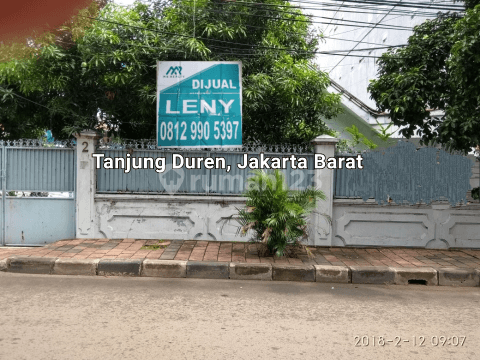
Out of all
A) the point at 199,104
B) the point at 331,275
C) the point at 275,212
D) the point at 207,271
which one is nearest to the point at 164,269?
the point at 207,271

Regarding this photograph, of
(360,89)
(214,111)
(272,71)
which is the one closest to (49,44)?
(214,111)

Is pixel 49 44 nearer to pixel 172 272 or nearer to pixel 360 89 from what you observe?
pixel 172 272

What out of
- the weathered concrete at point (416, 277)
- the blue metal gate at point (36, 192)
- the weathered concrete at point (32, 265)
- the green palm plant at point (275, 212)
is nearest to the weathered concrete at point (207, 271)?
the green palm plant at point (275, 212)

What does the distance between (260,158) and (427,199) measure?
9.64 feet

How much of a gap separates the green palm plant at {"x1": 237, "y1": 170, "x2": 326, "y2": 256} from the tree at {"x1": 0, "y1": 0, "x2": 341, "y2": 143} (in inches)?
81.6

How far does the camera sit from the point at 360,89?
59.9 ft

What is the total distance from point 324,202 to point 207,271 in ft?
8.28

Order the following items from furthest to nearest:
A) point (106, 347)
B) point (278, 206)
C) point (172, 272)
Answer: point (278, 206), point (172, 272), point (106, 347)

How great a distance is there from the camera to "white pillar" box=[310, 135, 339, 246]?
710 centimetres

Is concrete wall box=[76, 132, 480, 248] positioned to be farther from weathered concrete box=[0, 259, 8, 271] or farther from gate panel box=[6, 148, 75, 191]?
weathered concrete box=[0, 259, 8, 271]

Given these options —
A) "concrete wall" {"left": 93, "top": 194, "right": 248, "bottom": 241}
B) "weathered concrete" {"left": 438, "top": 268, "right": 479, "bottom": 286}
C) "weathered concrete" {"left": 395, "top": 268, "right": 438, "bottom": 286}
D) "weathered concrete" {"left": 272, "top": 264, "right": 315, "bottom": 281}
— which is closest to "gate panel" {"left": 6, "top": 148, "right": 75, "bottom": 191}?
"concrete wall" {"left": 93, "top": 194, "right": 248, "bottom": 241}

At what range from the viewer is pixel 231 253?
638 centimetres

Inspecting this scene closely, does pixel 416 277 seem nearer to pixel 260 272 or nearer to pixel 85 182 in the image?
pixel 260 272

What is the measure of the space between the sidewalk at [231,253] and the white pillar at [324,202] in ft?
0.67
